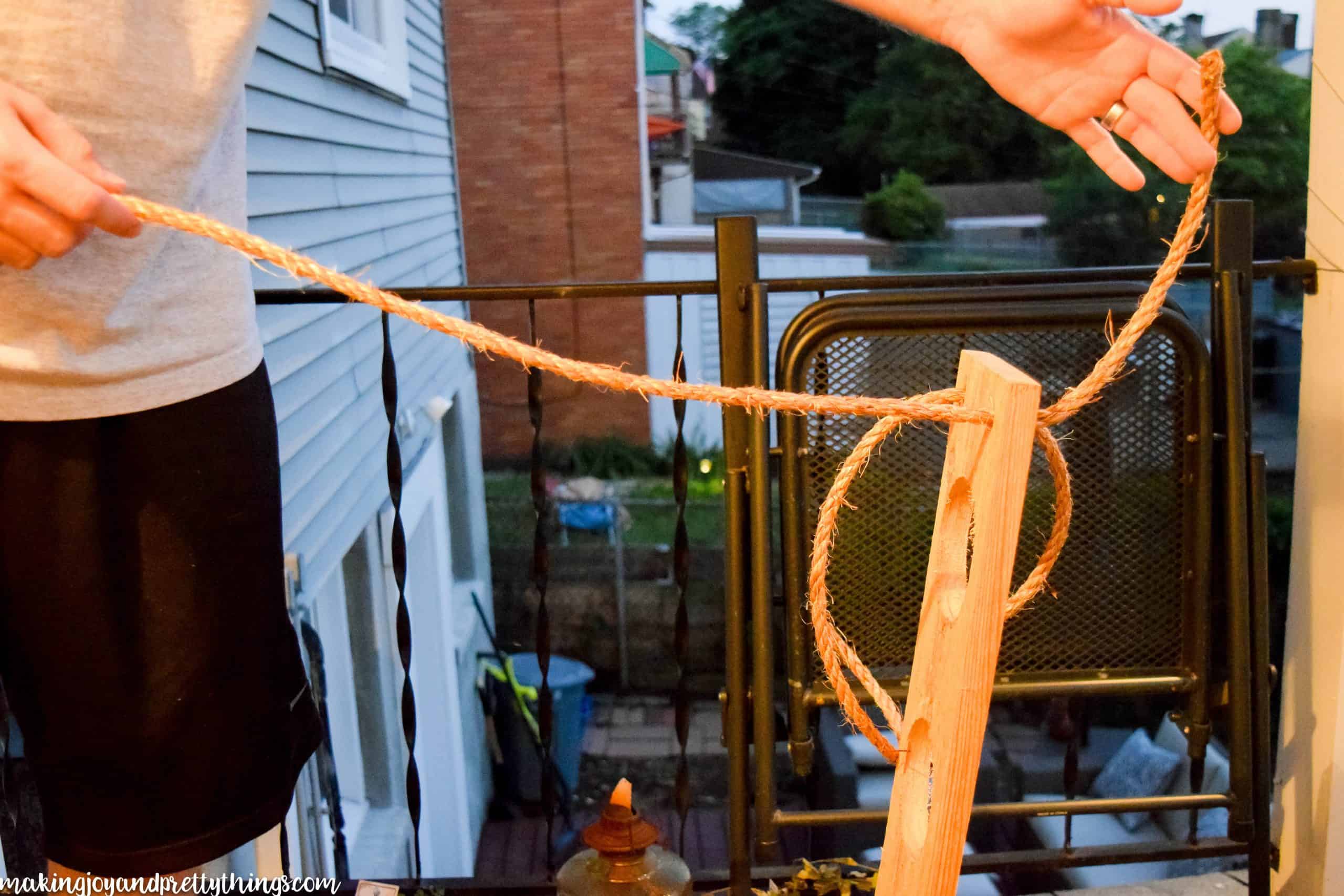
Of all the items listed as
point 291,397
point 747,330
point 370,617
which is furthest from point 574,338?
point 747,330

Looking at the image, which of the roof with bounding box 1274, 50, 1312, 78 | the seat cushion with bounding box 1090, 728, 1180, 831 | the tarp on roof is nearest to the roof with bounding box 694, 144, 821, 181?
the tarp on roof

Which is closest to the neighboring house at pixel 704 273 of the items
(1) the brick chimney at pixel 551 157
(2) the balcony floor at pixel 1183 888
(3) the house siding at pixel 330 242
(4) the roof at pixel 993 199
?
(1) the brick chimney at pixel 551 157

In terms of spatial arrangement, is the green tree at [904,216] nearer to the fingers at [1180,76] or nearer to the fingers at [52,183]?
the fingers at [1180,76]

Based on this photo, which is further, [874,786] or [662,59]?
[662,59]

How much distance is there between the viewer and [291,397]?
2.99 metres

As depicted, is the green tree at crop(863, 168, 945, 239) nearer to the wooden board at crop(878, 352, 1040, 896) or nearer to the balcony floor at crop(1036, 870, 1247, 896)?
the balcony floor at crop(1036, 870, 1247, 896)

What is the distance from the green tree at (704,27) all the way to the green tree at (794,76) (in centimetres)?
11

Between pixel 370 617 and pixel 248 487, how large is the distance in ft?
12.3

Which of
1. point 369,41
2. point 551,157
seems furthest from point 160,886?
point 551,157

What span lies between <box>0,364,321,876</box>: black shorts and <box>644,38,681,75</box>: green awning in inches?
477

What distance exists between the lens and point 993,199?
1244 cm

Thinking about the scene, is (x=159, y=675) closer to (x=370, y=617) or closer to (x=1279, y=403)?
(x=370, y=617)

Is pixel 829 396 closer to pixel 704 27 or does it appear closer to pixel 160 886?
pixel 160 886

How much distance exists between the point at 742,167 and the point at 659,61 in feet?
5.29
